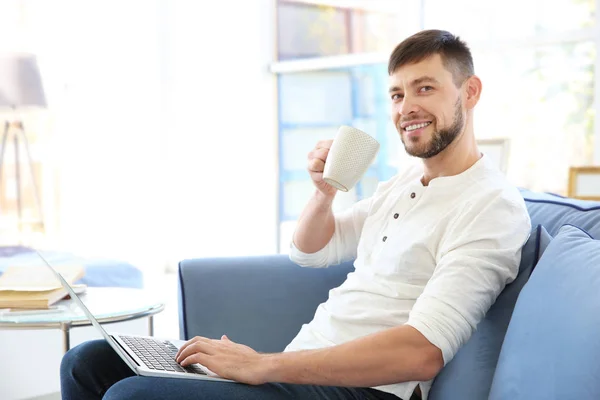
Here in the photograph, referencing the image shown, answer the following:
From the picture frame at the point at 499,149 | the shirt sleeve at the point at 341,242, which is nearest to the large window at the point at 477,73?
the picture frame at the point at 499,149

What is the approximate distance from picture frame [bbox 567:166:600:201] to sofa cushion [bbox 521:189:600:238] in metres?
1.55

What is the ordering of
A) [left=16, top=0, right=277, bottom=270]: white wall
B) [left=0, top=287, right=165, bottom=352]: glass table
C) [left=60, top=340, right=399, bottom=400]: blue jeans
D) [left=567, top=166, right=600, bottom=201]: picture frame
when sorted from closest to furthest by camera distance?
1. [left=60, top=340, right=399, bottom=400]: blue jeans
2. [left=0, top=287, right=165, bottom=352]: glass table
3. [left=567, top=166, right=600, bottom=201]: picture frame
4. [left=16, top=0, right=277, bottom=270]: white wall

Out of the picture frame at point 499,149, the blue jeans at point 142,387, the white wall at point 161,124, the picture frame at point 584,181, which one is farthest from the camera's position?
the white wall at point 161,124

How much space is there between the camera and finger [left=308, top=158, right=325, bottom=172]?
168 centimetres

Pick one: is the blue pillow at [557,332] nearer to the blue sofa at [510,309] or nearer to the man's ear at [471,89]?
the blue sofa at [510,309]

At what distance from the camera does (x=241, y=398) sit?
1.29m

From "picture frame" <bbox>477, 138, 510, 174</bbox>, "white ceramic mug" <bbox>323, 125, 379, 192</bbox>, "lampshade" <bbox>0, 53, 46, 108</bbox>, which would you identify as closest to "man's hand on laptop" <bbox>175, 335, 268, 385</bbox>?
"white ceramic mug" <bbox>323, 125, 379, 192</bbox>

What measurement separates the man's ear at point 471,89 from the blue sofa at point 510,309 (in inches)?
9.8

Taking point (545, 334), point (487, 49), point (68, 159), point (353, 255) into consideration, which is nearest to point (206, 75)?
point (68, 159)

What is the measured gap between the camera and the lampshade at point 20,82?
4.76m

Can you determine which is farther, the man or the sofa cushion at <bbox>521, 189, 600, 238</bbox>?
the sofa cushion at <bbox>521, 189, 600, 238</bbox>

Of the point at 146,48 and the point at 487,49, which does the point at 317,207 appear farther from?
the point at 146,48

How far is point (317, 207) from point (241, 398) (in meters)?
0.65

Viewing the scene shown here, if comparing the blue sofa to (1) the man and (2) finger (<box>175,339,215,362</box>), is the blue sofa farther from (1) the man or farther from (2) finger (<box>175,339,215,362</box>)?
(2) finger (<box>175,339,215,362</box>)
